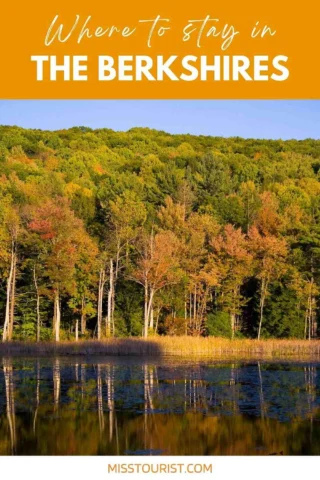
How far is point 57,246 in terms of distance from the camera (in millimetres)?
60406

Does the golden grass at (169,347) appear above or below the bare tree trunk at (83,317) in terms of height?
below

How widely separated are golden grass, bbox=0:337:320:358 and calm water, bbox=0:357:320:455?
1067 centimetres

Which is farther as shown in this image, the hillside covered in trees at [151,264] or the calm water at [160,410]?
the hillside covered in trees at [151,264]

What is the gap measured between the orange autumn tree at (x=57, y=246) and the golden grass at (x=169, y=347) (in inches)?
286

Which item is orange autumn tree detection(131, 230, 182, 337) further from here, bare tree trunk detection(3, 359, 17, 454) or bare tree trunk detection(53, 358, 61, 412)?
bare tree trunk detection(3, 359, 17, 454)

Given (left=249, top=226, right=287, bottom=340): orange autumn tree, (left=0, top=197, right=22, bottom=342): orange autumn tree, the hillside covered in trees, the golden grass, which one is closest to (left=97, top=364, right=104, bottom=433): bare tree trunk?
the golden grass

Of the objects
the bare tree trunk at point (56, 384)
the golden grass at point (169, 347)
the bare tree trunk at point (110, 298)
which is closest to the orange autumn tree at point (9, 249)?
the bare tree trunk at point (110, 298)

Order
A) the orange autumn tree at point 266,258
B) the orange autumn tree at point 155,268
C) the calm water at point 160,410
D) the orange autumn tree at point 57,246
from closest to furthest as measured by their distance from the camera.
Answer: the calm water at point 160,410 → the orange autumn tree at point 57,246 → the orange autumn tree at point 155,268 → the orange autumn tree at point 266,258

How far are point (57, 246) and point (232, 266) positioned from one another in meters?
15.1

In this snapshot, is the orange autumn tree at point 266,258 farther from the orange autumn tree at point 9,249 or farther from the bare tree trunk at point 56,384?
the bare tree trunk at point 56,384

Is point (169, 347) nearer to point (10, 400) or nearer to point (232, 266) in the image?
point (232, 266)

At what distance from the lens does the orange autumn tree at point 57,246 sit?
60312 millimetres

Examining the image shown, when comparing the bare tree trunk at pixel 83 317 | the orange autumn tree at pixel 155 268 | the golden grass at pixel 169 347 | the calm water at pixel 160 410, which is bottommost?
the calm water at pixel 160 410
